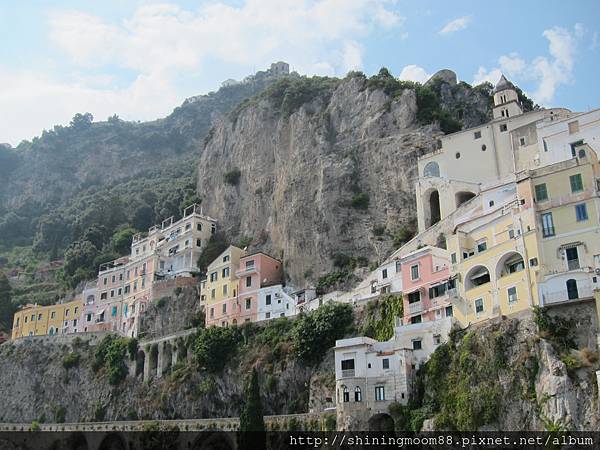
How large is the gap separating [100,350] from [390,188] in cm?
3455

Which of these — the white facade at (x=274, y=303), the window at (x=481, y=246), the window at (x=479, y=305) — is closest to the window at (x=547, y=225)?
the window at (x=481, y=246)

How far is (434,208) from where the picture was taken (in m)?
62.1

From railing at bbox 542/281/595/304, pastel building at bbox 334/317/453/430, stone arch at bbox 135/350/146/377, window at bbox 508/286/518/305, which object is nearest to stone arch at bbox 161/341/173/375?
stone arch at bbox 135/350/146/377

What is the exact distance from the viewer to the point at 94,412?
68.8 meters

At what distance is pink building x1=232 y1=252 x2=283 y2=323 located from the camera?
65.9 m

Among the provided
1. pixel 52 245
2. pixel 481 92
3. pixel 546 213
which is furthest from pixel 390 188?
pixel 52 245

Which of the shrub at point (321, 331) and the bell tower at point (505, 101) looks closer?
the shrub at point (321, 331)

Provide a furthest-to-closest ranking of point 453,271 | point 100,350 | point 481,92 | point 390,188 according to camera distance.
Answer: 1. point 481,92
2. point 100,350
3. point 390,188
4. point 453,271

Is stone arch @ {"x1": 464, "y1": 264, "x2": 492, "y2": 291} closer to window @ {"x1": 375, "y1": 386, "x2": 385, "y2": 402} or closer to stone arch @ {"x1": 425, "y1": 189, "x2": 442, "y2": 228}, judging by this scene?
window @ {"x1": 375, "y1": 386, "x2": 385, "y2": 402}

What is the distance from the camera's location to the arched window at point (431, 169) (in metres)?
64.2

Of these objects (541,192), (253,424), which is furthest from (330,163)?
(253,424)

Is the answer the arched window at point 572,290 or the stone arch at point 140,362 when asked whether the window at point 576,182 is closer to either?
the arched window at point 572,290

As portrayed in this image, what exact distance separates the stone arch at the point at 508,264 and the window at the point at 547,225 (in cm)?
202

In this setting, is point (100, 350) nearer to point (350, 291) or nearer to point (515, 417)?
point (350, 291)
